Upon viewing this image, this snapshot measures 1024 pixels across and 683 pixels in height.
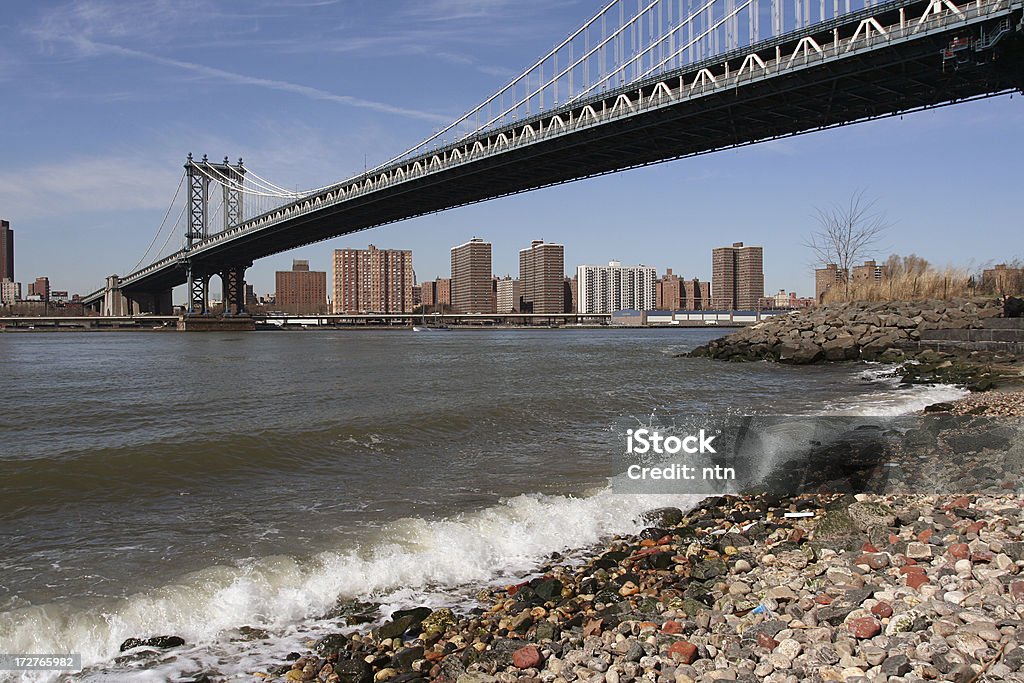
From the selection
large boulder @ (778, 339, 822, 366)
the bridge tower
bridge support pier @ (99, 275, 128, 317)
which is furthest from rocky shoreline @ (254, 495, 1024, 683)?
bridge support pier @ (99, 275, 128, 317)

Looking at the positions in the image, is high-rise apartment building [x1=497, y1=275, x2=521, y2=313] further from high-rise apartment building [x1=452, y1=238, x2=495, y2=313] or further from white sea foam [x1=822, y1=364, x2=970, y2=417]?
white sea foam [x1=822, y1=364, x2=970, y2=417]

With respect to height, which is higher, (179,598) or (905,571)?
(905,571)

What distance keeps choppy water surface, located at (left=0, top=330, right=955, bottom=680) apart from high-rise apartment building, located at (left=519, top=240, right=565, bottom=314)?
443 feet

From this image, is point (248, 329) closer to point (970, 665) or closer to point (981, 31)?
point (981, 31)

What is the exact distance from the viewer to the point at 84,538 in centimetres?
516

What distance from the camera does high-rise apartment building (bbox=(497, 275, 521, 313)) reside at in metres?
160

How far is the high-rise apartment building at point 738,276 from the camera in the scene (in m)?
154

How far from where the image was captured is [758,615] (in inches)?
123

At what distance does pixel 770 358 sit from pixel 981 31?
35.7 ft

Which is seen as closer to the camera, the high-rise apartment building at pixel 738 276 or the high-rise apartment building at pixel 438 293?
the high-rise apartment building at pixel 738 276

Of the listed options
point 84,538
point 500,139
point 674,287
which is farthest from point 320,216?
point 674,287

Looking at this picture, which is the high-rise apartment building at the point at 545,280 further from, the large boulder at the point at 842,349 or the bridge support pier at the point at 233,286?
the large boulder at the point at 842,349

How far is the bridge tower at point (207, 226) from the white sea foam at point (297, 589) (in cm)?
6173

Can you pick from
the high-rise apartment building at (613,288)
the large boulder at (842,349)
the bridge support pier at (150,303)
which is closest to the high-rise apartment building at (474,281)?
the high-rise apartment building at (613,288)
